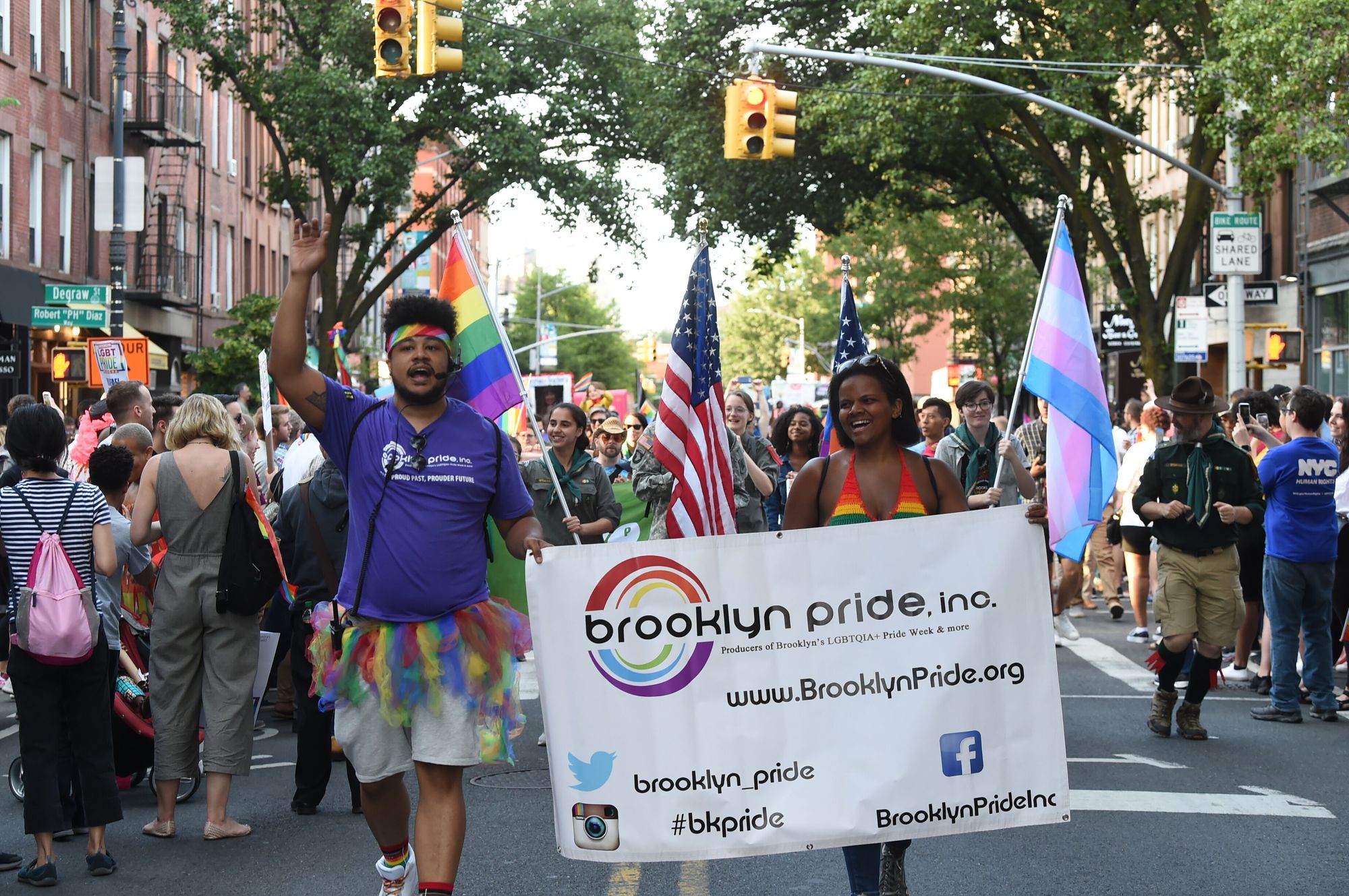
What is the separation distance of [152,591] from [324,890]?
2596 millimetres

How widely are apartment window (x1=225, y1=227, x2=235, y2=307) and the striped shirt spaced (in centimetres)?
3879

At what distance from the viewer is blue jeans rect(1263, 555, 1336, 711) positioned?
11039 millimetres

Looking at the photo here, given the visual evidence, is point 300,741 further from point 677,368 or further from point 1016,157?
point 1016,157

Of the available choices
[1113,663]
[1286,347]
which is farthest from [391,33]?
[1286,347]

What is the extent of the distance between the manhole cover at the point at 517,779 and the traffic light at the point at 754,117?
10474 millimetres

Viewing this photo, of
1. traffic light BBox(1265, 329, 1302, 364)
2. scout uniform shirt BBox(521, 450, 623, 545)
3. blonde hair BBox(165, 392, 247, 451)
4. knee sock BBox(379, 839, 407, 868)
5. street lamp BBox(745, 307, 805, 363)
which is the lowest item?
knee sock BBox(379, 839, 407, 868)

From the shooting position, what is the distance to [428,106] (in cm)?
3609

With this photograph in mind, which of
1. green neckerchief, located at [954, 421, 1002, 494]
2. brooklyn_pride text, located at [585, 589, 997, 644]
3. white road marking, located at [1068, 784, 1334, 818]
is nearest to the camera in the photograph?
brooklyn_pride text, located at [585, 589, 997, 644]

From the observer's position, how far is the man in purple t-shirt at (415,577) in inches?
221

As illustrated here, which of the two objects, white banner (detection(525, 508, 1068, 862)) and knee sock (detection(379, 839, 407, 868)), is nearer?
white banner (detection(525, 508, 1068, 862))

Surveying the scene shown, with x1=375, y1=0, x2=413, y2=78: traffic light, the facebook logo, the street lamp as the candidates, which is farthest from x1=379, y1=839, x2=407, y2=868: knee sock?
the street lamp

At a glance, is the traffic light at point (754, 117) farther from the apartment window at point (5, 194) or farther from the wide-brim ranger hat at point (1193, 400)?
the apartment window at point (5, 194)

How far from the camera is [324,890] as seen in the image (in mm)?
6793

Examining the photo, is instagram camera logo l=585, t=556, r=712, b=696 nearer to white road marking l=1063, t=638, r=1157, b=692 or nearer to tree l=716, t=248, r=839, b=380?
white road marking l=1063, t=638, r=1157, b=692
